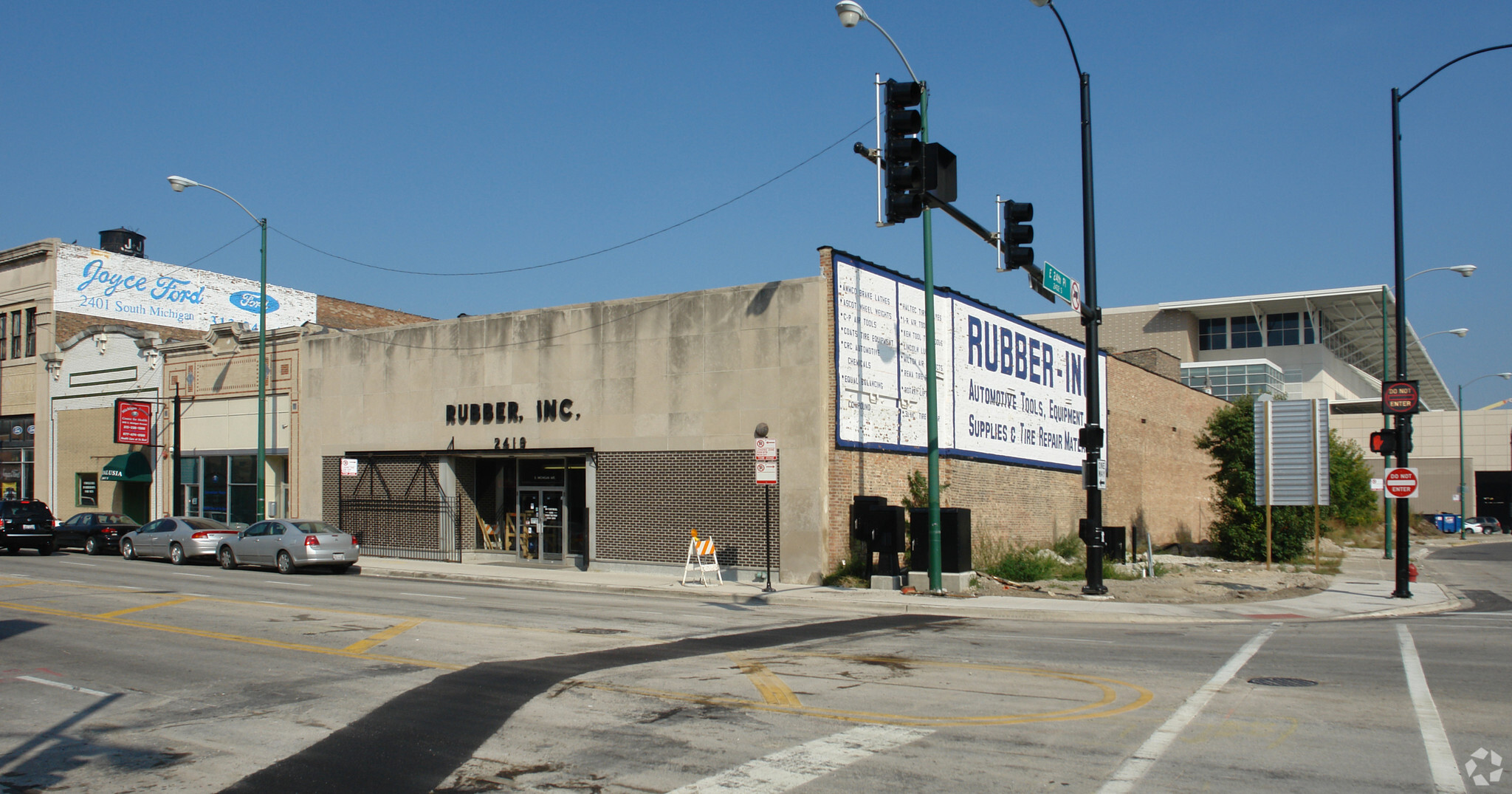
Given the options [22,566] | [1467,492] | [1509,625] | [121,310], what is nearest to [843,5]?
[1509,625]

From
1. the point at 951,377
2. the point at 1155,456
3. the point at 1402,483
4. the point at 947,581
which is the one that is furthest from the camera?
the point at 1155,456

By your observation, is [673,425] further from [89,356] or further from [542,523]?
[89,356]

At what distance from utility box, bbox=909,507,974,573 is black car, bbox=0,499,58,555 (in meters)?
27.7

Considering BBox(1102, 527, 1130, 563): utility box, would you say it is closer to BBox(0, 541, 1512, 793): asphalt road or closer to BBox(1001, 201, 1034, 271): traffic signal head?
BBox(0, 541, 1512, 793): asphalt road

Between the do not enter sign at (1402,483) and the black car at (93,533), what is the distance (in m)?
34.3

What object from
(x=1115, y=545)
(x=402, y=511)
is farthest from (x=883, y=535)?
(x=402, y=511)

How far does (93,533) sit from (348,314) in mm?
26618

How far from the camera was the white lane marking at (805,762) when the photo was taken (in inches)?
253

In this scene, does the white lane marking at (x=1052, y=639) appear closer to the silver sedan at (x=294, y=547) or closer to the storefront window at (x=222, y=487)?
the silver sedan at (x=294, y=547)

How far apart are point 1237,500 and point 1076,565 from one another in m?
11.7

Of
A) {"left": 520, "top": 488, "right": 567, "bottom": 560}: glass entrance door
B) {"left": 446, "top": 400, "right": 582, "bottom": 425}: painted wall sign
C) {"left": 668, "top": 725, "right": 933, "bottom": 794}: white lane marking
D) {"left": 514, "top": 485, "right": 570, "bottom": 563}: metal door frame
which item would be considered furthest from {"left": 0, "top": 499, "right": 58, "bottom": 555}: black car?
{"left": 668, "top": 725, "right": 933, "bottom": 794}: white lane marking

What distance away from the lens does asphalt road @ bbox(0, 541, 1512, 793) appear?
22.4 feet

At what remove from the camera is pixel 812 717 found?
8.41m

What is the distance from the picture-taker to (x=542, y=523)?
29.4 m
